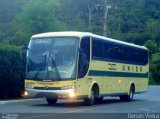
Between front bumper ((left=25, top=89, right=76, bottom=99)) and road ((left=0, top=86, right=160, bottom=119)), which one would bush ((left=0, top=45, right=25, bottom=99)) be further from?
front bumper ((left=25, top=89, right=76, bottom=99))

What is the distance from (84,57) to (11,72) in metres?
6.48

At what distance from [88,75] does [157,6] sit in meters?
61.4

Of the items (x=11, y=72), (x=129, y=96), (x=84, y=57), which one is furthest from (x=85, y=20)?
(x=84, y=57)

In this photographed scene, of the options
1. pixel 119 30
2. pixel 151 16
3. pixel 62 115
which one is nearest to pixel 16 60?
pixel 62 115

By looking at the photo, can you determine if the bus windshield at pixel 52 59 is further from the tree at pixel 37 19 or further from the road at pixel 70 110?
the tree at pixel 37 19

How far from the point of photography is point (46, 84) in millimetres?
21500

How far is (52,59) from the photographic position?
71.3ft

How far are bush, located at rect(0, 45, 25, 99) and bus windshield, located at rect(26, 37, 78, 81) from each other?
455 cm

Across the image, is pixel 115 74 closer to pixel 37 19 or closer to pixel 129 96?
pixel 129 96

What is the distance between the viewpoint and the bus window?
21.9 meters

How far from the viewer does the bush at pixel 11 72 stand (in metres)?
26.7

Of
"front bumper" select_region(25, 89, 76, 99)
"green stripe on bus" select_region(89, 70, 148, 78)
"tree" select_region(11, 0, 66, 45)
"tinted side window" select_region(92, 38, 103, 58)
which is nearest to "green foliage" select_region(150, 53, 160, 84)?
"tree" select_region(11, 0, 66, 45)

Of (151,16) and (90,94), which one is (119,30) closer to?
(151,16)

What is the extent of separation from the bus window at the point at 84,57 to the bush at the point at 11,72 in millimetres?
6065
